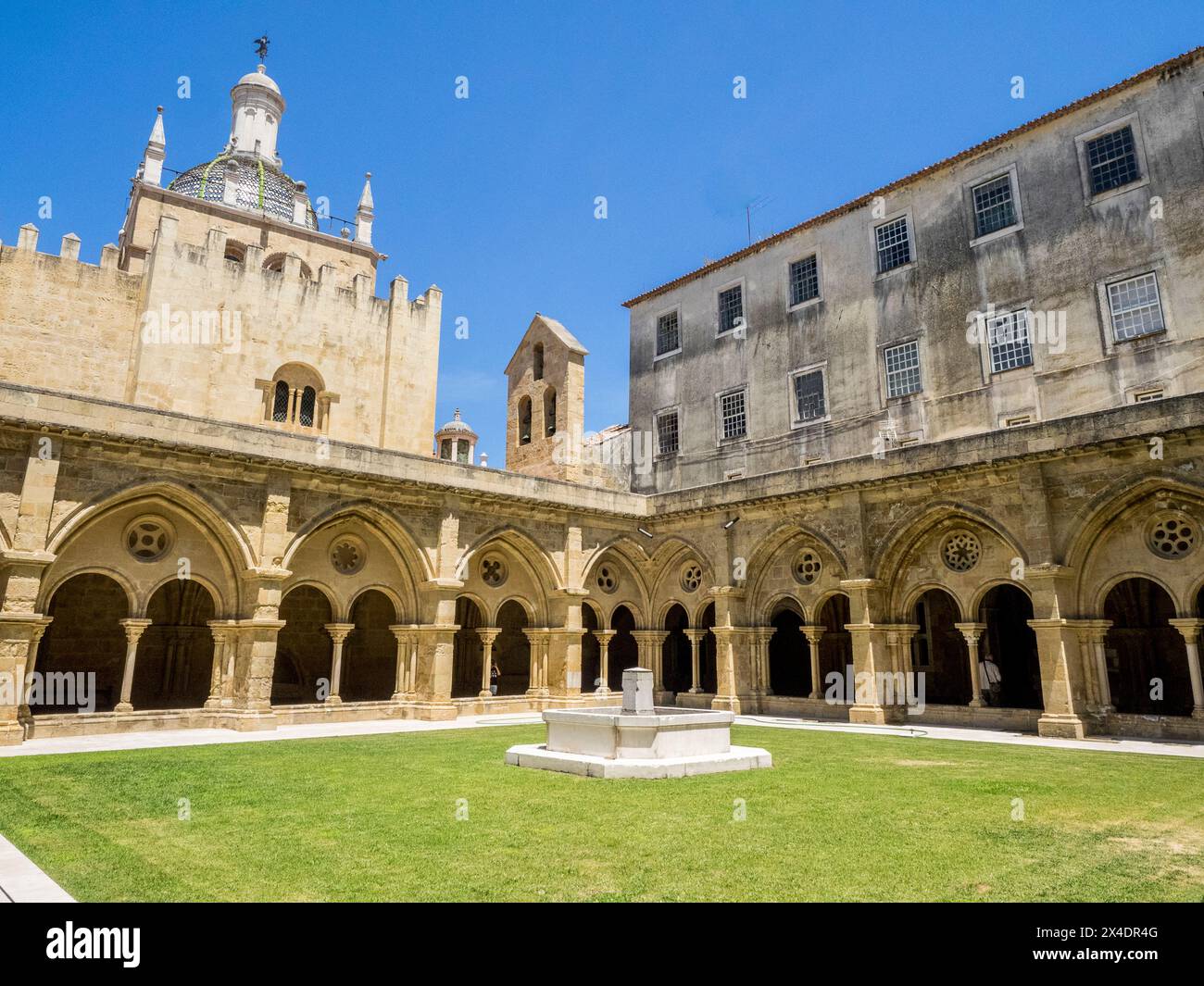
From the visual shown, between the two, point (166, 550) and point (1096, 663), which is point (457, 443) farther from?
point (1096, 663)

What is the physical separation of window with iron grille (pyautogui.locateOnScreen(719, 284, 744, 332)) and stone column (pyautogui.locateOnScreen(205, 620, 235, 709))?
57.0 ft

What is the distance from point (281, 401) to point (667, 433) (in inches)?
486

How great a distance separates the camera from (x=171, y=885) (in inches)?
197

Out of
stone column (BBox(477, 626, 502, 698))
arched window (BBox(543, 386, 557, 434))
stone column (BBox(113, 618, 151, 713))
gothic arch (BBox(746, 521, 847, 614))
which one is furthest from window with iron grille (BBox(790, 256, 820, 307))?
stone column (BBox(113, 618, 151, 713))

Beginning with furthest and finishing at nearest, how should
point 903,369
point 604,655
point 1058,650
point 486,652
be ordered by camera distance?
point 604,655, point 903,369, point 486,652, point 1058,650

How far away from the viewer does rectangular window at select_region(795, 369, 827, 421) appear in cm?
2328

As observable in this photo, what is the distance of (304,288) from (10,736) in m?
14.3

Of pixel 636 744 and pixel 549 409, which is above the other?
pixel 549 409

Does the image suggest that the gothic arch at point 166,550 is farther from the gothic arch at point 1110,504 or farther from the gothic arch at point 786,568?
the gothic arch at point 1110,504

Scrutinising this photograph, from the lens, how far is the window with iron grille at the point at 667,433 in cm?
2717

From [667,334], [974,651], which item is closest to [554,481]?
[667,334]

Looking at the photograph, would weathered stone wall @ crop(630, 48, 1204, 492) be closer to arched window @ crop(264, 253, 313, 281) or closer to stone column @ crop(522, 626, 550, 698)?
stone column @ crop(522, 626, 550, 698)

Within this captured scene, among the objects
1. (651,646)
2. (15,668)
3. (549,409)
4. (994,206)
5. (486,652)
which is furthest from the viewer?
(549,409)

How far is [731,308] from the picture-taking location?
26.3 metres
